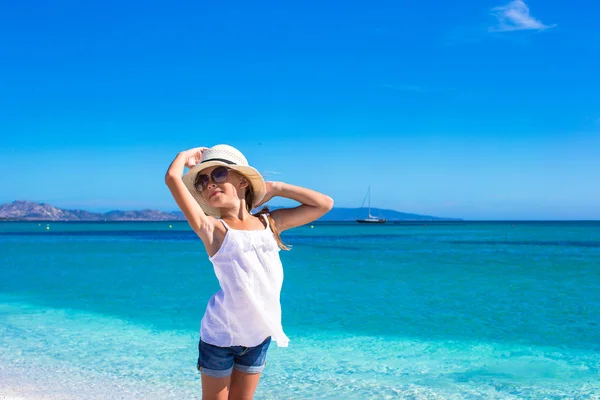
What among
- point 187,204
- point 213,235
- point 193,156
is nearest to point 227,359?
→ point 213,235

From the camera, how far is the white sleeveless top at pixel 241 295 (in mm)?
2447

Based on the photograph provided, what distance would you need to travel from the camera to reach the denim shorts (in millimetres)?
2480

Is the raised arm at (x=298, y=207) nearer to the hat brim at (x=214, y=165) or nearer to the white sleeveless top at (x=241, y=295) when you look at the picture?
the hat brim at (x=214, y=165)

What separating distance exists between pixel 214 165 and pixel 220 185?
10 centimetres

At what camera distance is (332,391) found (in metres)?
6.50

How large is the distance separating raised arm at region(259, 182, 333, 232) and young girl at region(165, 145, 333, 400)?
0.09 m

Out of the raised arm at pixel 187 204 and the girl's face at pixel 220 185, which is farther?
the girl's face at pixel 220 185

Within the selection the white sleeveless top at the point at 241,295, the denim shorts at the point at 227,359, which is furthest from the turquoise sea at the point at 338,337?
the white sleeveless top at the point at 241,295

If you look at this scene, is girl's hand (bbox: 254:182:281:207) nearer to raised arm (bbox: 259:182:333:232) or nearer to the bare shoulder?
raised arm (bbox: 259:182:333:232)

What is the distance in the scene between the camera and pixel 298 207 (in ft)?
9.29

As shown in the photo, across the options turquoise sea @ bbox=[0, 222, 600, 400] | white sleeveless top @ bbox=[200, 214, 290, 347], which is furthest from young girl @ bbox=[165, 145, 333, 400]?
turquoise sea @ bbox=[0, 222, 600, 400]

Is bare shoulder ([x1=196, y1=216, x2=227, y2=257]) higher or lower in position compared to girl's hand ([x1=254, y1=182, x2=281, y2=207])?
lower

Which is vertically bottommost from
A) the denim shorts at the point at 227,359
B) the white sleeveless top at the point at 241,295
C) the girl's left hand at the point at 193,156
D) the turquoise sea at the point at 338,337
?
the turquoise sea at the point at 338,337

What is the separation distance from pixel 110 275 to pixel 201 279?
424cm
